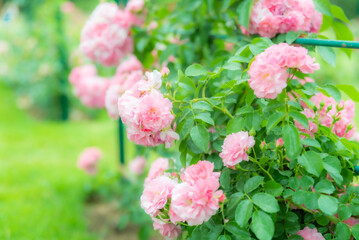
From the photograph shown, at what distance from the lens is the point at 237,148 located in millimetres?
915

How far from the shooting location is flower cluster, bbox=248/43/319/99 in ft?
2.80

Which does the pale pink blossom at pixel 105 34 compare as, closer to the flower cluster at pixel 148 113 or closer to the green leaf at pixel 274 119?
the flower cluster at pixel 148 113

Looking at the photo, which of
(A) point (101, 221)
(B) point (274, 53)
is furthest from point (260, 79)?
(A) point (101, 221)

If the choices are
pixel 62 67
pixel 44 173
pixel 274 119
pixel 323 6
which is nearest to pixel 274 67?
pixel 274 119

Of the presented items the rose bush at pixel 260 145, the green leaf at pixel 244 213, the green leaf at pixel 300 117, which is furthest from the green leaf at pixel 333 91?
the green leaf at pixel 244 213

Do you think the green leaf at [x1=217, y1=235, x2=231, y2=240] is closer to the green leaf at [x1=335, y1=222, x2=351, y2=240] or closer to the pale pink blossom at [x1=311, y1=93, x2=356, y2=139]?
the green leaf at [x1=335, y1=222, x2=351, y2=240]

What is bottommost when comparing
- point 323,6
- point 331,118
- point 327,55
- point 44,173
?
point 44,173

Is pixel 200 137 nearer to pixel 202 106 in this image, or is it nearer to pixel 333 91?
pixel 202 106

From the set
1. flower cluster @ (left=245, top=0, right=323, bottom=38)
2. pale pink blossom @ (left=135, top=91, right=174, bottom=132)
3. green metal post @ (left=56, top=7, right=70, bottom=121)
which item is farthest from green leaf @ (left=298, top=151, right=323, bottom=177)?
green metal post @ (left=56, top=7, right=70, bottom=121)

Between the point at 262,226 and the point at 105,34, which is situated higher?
the point at 105,34

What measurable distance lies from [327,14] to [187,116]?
538 millimetres

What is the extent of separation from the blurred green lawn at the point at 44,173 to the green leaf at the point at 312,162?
1.35 metres

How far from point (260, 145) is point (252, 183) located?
0.10 metres

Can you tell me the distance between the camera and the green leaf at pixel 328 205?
820 mm
